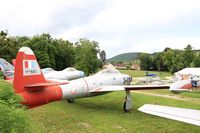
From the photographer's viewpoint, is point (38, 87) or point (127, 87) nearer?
point (38, 87)

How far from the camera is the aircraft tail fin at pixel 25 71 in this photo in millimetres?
12625

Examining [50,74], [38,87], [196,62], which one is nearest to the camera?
[38,87]

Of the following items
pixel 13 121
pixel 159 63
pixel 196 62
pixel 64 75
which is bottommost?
pixel 13 121

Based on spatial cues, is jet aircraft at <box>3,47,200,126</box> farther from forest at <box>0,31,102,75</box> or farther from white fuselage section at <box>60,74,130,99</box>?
forest at <box>0,31,102,75</box>

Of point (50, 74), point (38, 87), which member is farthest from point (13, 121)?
point (50, 74)

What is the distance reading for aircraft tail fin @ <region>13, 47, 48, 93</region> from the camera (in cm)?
1262

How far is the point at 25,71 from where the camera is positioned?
13.0 meters

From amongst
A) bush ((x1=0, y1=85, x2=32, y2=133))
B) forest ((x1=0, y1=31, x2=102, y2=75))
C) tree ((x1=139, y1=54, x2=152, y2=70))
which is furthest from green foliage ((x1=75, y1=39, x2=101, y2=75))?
tree ((x1=139, y1=54, x2=152, y2=70))

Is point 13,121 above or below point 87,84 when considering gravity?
below

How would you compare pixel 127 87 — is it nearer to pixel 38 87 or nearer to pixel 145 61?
pixel 38 87

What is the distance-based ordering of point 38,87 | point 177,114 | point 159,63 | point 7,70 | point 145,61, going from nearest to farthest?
point 177,114 < point 38,87 < point 7,70 < point 159,63 < point 145,61

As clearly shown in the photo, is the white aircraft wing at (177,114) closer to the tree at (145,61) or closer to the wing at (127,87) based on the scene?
the wing at (127,87)

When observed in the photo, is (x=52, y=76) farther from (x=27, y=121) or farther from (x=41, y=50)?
(x=41, y=50)

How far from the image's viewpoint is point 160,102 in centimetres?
1914
